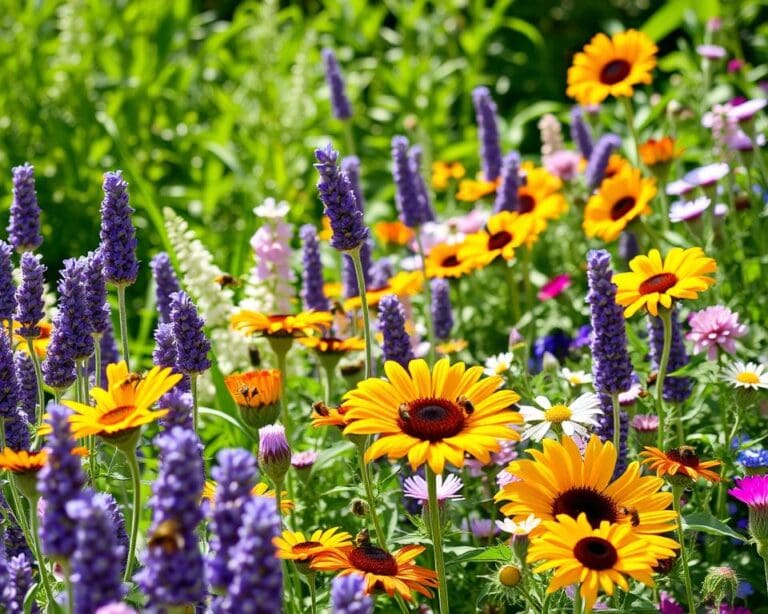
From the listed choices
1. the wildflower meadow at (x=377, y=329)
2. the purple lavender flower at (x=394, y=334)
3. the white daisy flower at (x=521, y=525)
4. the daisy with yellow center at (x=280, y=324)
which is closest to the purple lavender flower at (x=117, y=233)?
the wildflower meadow at (x=377, y=329)

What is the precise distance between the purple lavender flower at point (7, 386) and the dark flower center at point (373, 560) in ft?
2.24

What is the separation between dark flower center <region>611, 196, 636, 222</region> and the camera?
137 inches

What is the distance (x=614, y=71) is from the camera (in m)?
3.79

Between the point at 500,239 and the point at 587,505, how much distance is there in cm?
169

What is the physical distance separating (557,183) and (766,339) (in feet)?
3.45

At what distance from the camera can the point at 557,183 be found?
13.3 feet

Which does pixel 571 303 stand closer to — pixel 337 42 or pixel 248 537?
pixel 248 537

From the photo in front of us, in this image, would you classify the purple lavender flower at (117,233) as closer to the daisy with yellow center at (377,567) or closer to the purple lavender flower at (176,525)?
the daisy with yellow center at (377,567)

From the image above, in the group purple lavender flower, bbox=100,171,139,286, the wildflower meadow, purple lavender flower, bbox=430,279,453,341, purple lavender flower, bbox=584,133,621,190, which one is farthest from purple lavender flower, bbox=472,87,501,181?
purple lavender flower, bbox=100,171,139,286

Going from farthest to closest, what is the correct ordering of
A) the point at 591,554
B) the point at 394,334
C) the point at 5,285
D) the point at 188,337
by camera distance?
the point at 394,334 < the point at 5,285 < the point at 188,337 < the point at 591,554

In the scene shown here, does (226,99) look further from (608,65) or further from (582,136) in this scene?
(608,65)

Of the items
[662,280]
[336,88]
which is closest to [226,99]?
[336,88]

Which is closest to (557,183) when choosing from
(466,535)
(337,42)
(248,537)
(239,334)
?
(239,334)

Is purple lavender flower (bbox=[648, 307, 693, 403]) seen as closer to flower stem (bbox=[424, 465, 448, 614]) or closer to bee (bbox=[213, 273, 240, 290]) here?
flower stem (bbox=[424, 465, 448, 614])
